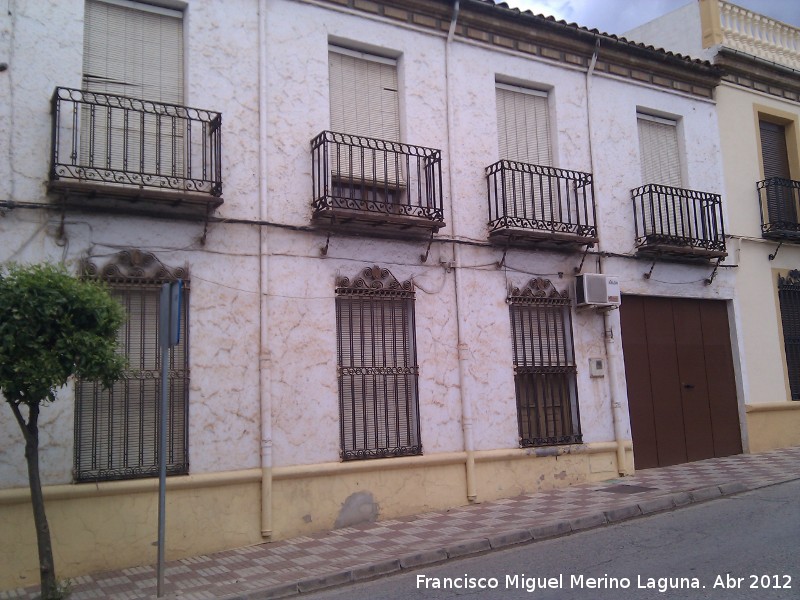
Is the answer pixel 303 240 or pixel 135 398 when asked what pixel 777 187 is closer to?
pixel 303 240

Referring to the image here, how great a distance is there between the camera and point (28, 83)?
731cm

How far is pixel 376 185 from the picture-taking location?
9.38 m

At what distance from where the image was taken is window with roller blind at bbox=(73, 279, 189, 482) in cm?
718

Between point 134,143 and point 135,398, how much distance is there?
278 cm

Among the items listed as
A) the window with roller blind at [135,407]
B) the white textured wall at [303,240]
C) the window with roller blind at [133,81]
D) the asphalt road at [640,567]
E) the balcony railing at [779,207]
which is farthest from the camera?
the balcony railing at [779,207]

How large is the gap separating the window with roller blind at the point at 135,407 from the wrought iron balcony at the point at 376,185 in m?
2.11

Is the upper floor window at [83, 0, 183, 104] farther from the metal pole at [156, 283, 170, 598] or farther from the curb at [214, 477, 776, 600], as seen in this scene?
the curb at [214, 477, 776, 600]

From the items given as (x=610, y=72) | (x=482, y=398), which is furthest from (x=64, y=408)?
(x=610, y=72)

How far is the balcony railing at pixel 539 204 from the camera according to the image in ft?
32.8

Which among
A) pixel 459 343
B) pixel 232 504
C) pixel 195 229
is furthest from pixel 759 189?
pixel 232 504

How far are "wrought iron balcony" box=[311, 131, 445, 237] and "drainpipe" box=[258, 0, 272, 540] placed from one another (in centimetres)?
65

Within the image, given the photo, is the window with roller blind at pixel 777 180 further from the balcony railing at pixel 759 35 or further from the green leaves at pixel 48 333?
the green leaves at pixel 48 333

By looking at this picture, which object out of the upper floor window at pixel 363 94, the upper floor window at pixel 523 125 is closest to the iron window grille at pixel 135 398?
the upper floor window at pixel 363 94

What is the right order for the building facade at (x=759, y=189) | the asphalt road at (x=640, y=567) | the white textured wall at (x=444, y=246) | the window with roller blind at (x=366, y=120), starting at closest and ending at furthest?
the asphalt road at (x=640, y=567), the white textured wall at (x=444, y=246), the window with roller blind at (x=366, y=120), the building facade at (x=759, y=189)
